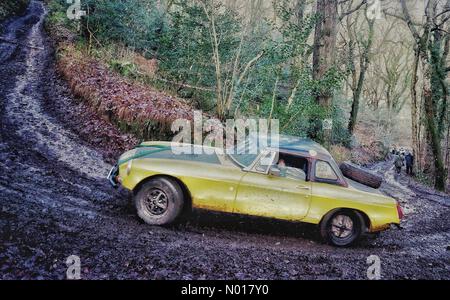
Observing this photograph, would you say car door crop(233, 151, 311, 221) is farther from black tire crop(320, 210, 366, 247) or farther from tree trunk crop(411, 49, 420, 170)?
tree trunk crop(411, 49, 420, 170)

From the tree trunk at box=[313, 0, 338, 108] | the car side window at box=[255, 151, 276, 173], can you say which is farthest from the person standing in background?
the car side window at box=[255, 151, 276, 173]

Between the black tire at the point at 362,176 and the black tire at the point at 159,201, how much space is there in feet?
10.9

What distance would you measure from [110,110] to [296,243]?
702cm

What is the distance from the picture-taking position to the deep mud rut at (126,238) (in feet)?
15.1

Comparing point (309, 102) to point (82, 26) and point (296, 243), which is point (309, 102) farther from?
point (82, 26)

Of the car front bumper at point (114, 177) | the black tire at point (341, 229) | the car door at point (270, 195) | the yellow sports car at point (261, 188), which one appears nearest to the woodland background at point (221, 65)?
the car front bumper at point (114, 177)

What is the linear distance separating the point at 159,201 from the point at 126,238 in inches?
32.8

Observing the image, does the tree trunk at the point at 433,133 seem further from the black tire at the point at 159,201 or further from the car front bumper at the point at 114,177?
the car front bumper at the point at 114,177

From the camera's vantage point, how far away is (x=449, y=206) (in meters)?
11.4

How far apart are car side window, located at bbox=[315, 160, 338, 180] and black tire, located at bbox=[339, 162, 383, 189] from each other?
810mm

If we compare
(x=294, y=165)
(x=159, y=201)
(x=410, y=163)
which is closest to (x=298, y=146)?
(x=294, y=165)
